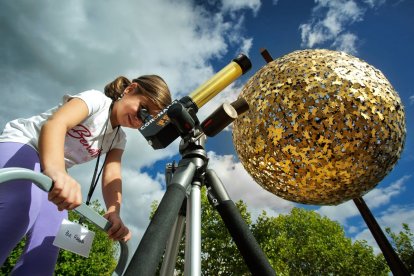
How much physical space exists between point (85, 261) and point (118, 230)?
18.2 meters

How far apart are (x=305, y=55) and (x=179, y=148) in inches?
65.5

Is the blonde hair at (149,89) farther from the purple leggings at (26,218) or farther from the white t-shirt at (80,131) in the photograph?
the purple leggings at (26,218)

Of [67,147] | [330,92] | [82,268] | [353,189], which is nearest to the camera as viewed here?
[67,147]

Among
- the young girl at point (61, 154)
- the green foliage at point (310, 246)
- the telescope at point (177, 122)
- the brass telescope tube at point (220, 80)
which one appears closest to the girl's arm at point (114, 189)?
the young girl at point (61, 154)

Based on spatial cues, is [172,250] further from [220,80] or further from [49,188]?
[220,80]

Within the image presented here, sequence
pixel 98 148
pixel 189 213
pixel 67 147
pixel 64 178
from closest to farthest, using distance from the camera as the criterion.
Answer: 1. pixel 64 178
2. pixel 189 213
3. pixel 67 147
4. pixel 98 148

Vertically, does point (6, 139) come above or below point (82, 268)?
below

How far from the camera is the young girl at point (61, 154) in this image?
4.69 feet

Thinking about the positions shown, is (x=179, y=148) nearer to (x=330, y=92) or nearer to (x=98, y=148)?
(x=98, y=148)

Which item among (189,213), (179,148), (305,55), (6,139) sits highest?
(305,55)

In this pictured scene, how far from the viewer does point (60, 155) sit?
1.41 metres

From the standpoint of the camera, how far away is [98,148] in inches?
87.4

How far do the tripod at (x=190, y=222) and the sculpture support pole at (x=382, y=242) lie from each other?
259cm

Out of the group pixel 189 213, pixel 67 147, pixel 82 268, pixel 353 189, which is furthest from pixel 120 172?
pixel 82 268
